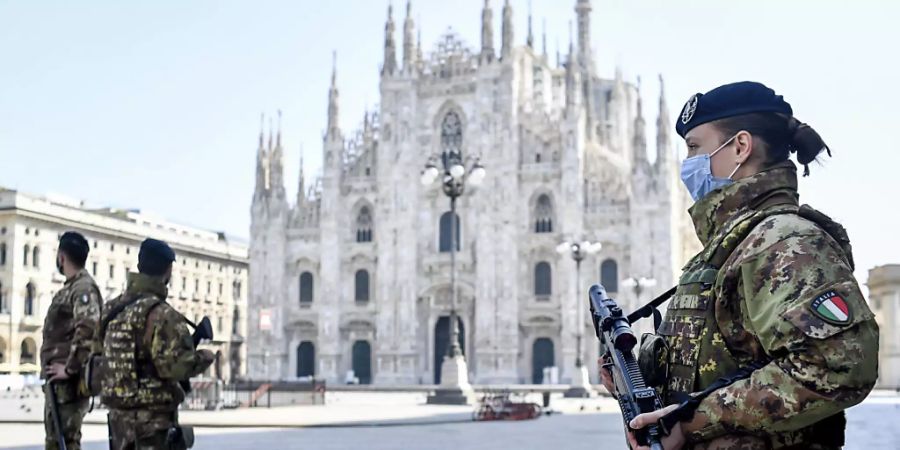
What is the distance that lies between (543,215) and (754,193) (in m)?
46.6

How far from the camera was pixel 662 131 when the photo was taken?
49406 mm

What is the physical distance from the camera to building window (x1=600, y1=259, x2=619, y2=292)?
4841 cm

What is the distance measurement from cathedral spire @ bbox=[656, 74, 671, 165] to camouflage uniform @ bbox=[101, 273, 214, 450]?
4298cm

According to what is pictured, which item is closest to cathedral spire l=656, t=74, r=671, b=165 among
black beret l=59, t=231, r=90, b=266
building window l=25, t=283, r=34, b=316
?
building window l=25, t=283, r=34, b=316

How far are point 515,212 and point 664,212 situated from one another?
670 centimetres

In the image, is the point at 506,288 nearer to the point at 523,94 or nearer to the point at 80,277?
the point at 523,94

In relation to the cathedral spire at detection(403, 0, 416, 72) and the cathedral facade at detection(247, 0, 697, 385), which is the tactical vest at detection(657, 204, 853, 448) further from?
the cathedral spire at detection(403, 0, 416, 72)

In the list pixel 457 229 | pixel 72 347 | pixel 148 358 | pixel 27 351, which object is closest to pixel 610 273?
pixel 457 229

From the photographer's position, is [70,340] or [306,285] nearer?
[70,340]

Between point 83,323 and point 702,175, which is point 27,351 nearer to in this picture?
point 83,323

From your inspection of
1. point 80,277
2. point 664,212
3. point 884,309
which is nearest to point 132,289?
point 80,277

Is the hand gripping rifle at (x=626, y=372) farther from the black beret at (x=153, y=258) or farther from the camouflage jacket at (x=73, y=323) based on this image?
the camouflage jacket at (x=73, y=323)

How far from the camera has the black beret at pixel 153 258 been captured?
690 centimetres

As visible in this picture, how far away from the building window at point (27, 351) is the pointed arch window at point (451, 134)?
23.1 meters
